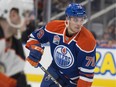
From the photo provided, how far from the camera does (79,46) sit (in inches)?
131

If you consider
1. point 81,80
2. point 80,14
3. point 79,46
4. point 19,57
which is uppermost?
point 19,57

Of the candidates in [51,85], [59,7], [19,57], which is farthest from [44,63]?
[19,57]

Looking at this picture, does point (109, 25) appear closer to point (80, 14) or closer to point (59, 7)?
point (59, 7)

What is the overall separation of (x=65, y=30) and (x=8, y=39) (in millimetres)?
1816

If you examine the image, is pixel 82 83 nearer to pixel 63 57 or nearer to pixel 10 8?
pixel 63 57

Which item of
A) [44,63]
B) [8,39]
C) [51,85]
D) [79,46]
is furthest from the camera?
[44,63]

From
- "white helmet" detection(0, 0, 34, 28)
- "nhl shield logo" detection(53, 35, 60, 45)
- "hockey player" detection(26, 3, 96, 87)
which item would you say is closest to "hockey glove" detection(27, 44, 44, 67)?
"hockey player" detection(26, 3, 96, 87)

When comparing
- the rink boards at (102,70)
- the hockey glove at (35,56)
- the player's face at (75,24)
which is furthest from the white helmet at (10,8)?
the rink boards at (102,70)

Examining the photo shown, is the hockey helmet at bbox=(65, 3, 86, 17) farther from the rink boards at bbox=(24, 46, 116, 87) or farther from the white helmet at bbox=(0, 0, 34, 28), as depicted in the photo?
the rink boards at bbox=(24, 46, 116, 87)

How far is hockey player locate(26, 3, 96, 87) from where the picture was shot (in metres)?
3.33

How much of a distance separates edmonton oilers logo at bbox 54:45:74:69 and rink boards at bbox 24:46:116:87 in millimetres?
2144

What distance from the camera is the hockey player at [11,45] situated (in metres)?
1.64

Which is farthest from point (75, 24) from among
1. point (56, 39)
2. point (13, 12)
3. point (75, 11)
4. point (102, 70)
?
point (102, 70)

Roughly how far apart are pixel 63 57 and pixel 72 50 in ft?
0.38
